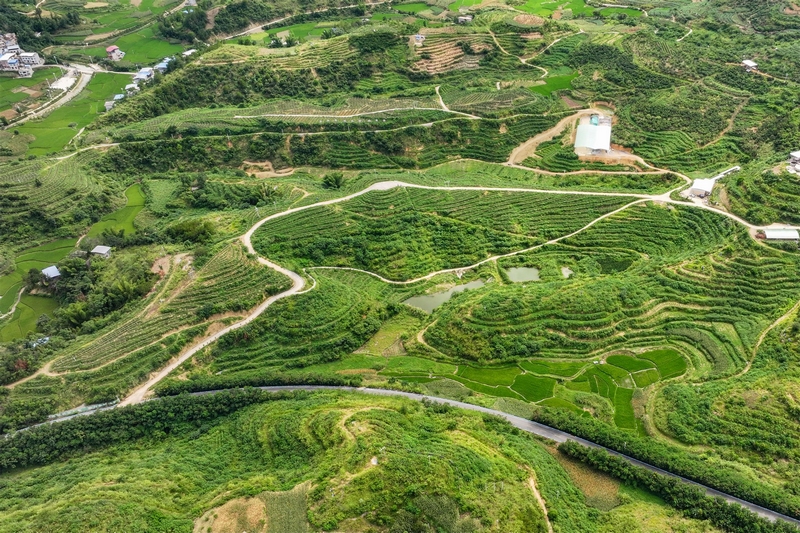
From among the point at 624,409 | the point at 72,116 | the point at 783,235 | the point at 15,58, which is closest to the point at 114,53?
the point at 15,58

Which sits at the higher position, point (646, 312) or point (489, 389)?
point (646, 312)

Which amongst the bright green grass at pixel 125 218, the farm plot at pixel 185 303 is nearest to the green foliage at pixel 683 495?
the farm plot at pixel 185 303

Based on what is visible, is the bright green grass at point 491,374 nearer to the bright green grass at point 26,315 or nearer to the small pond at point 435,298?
the small pond at point 435,298

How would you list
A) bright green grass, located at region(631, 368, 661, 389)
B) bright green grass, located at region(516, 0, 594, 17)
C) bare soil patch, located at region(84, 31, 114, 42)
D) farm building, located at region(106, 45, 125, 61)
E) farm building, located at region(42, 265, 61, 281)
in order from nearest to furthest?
bright green grass, located at region(631, 368, 661, 389), farm building, located at region(42, 265, 61, 281), farm building, located at region(106, 45, 125, 61), bare soil patch, located at region(84, 31, 114, 42), bright green grass, located at region(516, 0, 594, 17)

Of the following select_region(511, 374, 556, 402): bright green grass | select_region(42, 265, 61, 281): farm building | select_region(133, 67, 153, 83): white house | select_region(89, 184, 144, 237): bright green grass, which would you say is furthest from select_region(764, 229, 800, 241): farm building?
select_region(133, 67, 153, 83): white house

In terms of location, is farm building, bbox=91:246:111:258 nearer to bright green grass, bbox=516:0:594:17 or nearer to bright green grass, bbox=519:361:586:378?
bright green grass, bbox=519:361:586:378

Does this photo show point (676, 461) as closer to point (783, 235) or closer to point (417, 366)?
point (417, 366)
